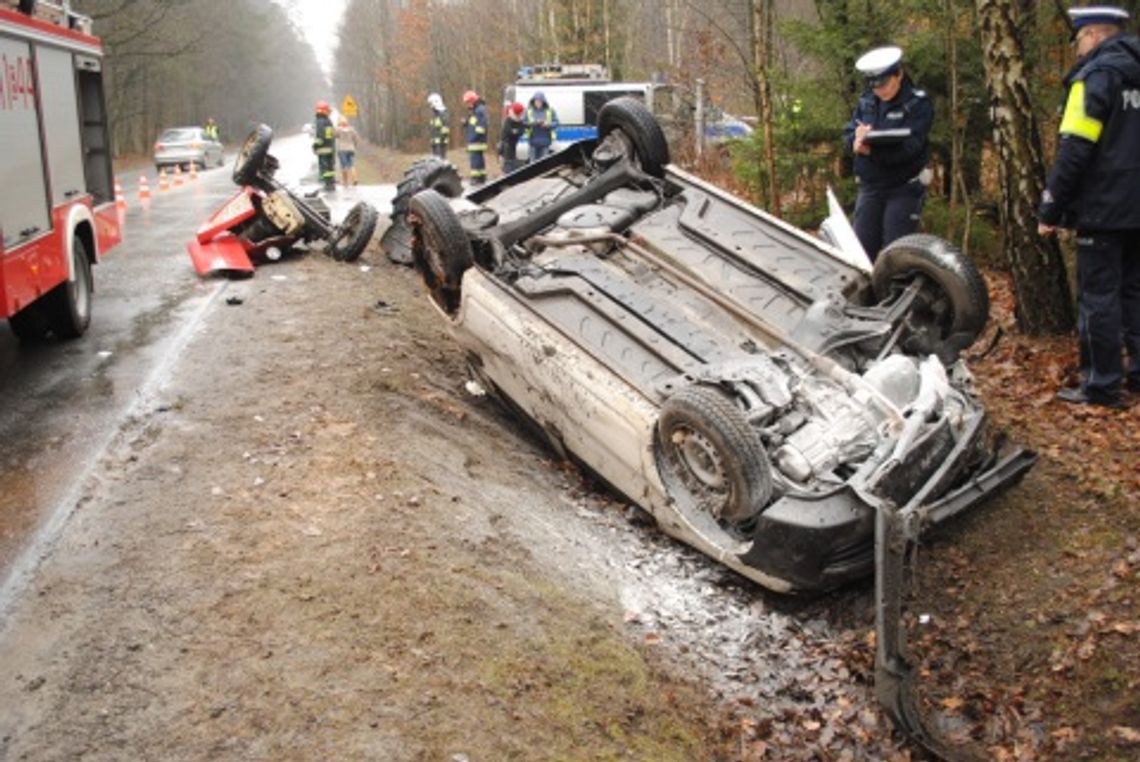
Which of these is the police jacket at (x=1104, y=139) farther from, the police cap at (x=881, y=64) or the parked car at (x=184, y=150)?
the parked car at (x=184, y=150)

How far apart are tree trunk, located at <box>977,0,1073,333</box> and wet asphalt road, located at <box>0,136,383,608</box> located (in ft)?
18.0

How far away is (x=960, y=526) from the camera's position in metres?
5.07

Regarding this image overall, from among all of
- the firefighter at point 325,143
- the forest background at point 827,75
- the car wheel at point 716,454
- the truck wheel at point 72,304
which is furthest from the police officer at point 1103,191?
the firefighter at point 325,143

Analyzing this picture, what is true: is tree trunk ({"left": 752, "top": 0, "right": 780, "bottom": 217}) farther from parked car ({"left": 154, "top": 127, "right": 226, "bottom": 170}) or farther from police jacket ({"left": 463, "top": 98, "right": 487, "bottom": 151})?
parked car ({"left": 154, "top": 127, "right": 226, "bottom": 170})

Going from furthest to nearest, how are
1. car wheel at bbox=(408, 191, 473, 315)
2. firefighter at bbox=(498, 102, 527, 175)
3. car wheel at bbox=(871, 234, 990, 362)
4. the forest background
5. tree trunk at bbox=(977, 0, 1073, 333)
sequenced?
firefighter at bbox=(498, 102, 527, 175) < the forest background < tree trunk at bbox=(977, 0, 1073, 333) < car wheel at bbox=(408, 191, 473, 315) < car wheel at bbox=(871, 234, 990, 362)

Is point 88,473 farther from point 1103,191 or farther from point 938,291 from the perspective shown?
point 1103,191

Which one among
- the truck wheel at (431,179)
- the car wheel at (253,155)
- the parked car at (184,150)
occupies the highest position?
the parked car at (184,150)

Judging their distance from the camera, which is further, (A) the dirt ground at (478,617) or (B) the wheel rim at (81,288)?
(B) the wheel rim at (81,288)

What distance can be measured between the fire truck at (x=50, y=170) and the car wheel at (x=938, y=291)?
5024 millimetres

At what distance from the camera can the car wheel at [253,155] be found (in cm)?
967

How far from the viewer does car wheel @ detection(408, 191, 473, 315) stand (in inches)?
235

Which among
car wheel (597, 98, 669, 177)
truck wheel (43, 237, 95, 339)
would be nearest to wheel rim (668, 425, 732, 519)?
car wheel (597, 98, 669, 177)

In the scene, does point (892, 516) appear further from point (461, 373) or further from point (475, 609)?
point (461, 373)

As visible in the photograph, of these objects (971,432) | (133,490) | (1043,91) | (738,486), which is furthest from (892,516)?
(1043,91)
